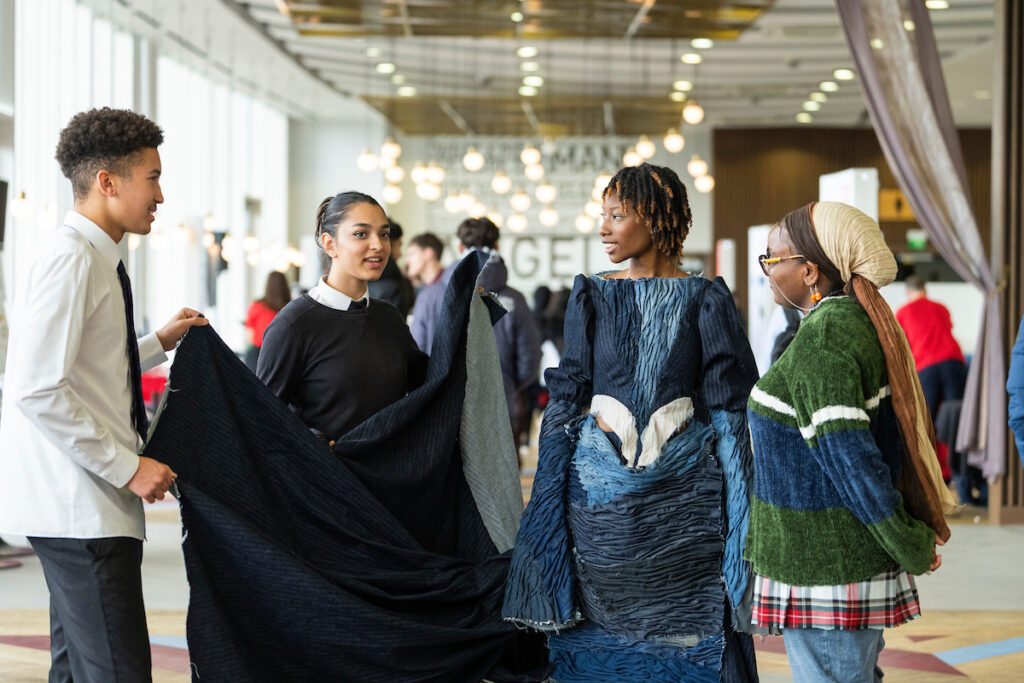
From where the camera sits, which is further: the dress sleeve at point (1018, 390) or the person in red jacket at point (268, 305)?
the person in red jacket at point (268, 305)

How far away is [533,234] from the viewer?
20516 millimetres

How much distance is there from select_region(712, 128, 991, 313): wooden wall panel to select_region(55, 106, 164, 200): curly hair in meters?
16.8

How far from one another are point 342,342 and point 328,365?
2.8 inches

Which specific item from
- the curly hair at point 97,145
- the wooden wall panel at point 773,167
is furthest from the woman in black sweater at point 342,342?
the wooden wall panel at point 773,167

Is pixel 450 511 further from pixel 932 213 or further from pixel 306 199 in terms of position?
pixel 306 199

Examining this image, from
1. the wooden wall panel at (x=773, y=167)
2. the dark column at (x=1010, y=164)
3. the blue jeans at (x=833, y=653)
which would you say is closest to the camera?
the blue jeans at (x=833, y=653)

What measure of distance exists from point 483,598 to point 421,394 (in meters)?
0.57

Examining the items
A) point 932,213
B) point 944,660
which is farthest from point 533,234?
point 944,660

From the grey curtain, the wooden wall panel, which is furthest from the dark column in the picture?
the wooden wall panel

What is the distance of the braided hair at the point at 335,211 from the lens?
122 inches

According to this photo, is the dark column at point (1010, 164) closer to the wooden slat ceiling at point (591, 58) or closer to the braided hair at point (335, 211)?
the wooden slat ceiling at point (591, 58)

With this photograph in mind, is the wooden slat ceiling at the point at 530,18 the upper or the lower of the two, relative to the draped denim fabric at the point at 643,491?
upper

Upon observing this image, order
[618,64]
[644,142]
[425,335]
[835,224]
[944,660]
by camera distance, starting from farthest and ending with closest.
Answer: [618,64]
[644,142]
[425,335]
[944,660]
[835,224]

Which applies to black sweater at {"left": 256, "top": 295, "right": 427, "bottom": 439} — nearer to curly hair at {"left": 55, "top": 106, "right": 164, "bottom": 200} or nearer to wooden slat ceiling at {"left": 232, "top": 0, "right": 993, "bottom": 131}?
curly hair at {"left": 55, "top": 106, "right": 164, "bottom": 200}
